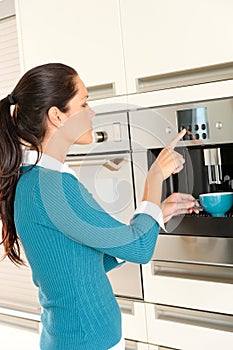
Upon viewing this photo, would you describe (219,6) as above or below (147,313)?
above

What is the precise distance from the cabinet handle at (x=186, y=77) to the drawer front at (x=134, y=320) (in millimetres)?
743

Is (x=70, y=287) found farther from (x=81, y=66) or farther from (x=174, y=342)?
(x=81, y=66)

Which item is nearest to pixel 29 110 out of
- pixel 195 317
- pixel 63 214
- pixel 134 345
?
pixel 63 214

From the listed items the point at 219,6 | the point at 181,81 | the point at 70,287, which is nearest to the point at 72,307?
the point at 70,287

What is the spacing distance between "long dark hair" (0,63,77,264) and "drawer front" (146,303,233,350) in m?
0.74

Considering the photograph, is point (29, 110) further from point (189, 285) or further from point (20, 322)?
point (20, 322)

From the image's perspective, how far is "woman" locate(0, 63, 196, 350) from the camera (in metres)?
1.21

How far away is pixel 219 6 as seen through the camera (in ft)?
5.02

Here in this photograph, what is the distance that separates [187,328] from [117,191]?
51 cm

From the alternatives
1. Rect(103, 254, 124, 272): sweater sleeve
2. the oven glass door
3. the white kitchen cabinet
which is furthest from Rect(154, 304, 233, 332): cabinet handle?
the white kitchen cabinet

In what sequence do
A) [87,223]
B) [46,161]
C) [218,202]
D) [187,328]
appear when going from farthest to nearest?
[187,328] → [218,202] → [46,161] → [87,223]

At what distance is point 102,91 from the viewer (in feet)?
6.25

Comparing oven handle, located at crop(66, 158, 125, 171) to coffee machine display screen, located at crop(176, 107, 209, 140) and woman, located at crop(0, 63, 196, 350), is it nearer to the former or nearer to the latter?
coffee machine display screen, located at crop(176, 107, 209, 140)

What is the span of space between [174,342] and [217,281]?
281 millimetres
